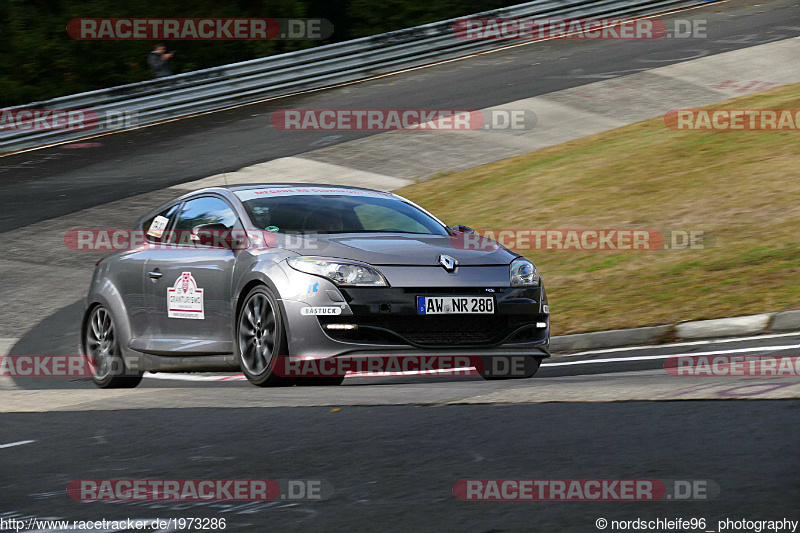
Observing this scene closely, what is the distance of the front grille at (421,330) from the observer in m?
7.78

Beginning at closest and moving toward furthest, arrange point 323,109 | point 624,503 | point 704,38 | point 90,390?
point 624,503 < point 90,390 < point 323,109 < point 704,38

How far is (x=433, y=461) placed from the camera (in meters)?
5.52

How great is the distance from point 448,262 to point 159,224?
9.14 feet

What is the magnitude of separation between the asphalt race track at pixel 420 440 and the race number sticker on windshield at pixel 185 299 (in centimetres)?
58

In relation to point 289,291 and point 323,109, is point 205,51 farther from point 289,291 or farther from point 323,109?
point 289,291

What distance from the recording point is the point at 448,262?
7.97m

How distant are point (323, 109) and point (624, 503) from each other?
1962 cm

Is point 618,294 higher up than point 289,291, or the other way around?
point 289,291

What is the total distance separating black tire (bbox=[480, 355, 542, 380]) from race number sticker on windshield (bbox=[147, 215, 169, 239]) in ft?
9.25

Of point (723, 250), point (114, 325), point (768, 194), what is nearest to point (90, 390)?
point (114, 325)

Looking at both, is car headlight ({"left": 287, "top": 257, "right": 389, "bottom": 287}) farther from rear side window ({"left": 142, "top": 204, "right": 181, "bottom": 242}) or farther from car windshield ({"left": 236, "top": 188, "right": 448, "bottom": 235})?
rear side window ({"left": 142, "top": 204, "right": 181, "bottom": 242})
